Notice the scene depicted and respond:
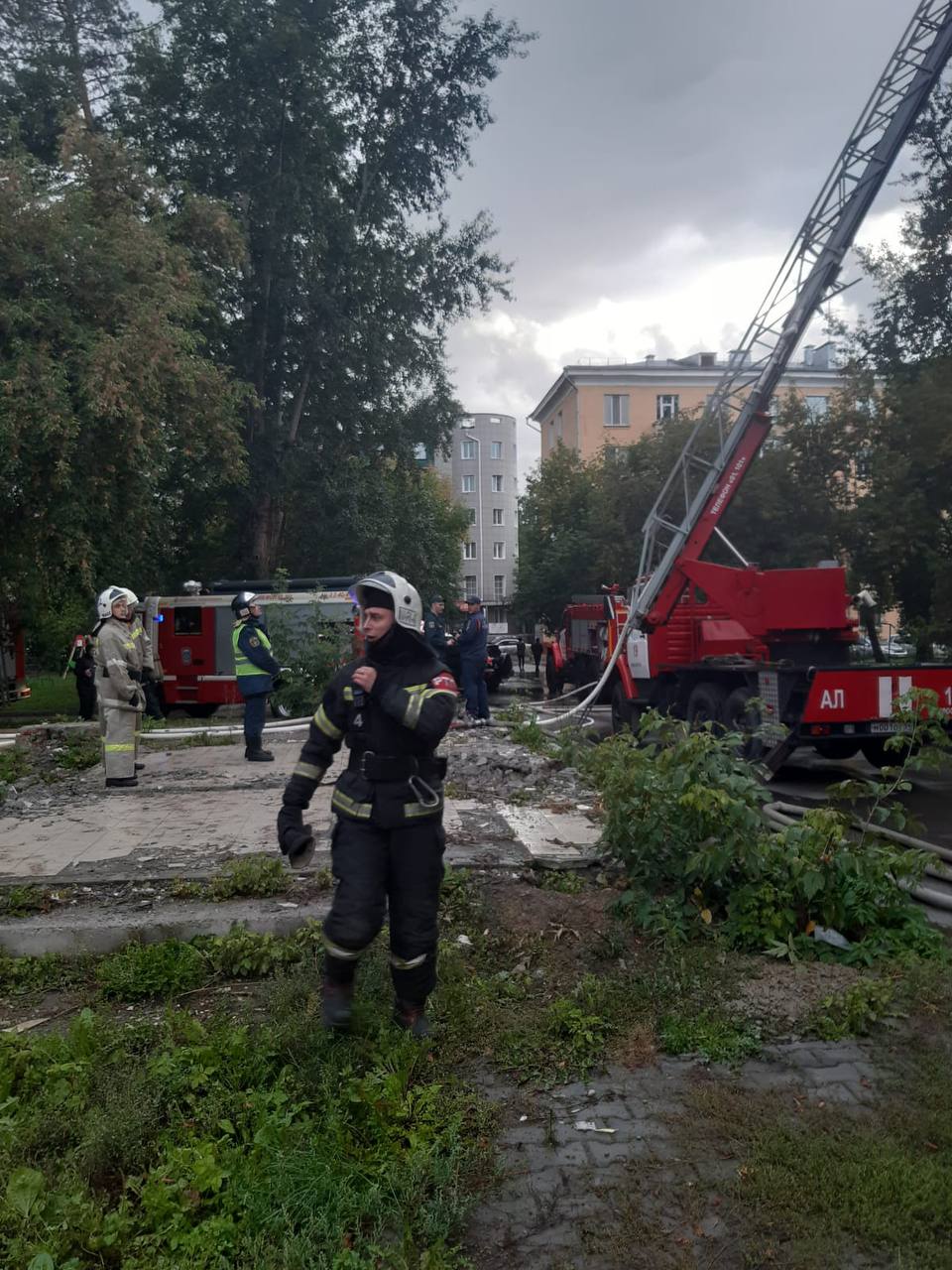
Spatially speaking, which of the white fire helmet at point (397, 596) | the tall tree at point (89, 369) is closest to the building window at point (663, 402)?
the tall tree at point (89, 369)

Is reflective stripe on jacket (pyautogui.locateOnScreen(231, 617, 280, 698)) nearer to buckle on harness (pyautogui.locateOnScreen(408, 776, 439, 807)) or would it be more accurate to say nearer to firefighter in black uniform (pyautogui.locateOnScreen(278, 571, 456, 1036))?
firefighter in black uniform (pyautogui.locateOnScreen(278, 571, 456, 1036))

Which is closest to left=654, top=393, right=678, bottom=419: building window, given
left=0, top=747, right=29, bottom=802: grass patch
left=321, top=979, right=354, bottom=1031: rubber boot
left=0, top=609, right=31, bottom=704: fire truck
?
left=0, top=609, right=31, bottom=704: fire truck

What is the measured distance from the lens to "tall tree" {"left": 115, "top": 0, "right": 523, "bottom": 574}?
23422 millimetres

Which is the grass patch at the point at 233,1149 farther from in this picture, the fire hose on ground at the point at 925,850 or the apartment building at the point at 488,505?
the apartment building at the point at 488,505

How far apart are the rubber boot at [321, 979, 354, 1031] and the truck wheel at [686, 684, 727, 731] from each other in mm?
8451

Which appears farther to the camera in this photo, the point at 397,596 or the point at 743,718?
Answer: the point at 743,718

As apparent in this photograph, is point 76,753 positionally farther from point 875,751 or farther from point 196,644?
point 196,644

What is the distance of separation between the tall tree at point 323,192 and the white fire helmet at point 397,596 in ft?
68.6

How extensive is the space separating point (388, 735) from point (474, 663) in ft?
33.3

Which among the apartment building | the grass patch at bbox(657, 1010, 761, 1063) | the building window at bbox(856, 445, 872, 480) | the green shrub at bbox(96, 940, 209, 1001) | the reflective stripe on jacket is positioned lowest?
the grass patch at bbox(657, 1010, 761, 1063)

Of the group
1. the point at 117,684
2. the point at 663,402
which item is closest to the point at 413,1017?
the point at 117,684

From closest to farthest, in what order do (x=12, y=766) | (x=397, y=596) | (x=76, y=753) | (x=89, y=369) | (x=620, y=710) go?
(x=397, y=596) → (x=12, y=766) → (x=76, y=753) → (x=89, y=369) → (x=620, y=710)

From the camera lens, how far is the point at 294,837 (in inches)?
161

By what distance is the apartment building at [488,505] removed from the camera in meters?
73.9
